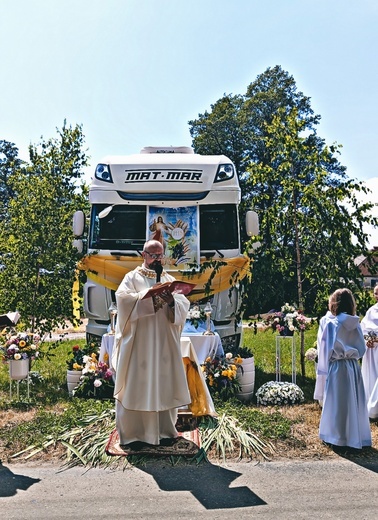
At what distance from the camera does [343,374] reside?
6.61 metres

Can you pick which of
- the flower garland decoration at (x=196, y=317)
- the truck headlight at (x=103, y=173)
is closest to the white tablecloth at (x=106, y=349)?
the flower garland decoration at (x=196, y=317)

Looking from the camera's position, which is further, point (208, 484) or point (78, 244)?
point (78, 244)

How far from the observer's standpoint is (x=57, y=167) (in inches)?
468

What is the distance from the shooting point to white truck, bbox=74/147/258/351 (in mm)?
10086

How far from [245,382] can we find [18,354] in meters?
3.50

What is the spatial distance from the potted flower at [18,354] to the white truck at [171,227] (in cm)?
142

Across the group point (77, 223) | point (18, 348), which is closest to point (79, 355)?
point (18, 348)

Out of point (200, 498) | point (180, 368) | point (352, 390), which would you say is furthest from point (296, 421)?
point (200, 498)

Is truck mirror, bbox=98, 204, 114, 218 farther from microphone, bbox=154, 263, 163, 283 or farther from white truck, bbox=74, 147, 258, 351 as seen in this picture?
microphone, bbox=154, 263, 163, 283

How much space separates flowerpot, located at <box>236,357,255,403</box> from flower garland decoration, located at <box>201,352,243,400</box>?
0.12 metres

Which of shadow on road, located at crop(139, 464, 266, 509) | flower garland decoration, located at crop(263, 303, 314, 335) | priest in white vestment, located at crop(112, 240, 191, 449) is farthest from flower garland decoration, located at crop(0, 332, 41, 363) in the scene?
shadow on road, located at crop(139, 464, 266, 509)

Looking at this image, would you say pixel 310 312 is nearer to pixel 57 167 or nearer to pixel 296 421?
pixel 296 421

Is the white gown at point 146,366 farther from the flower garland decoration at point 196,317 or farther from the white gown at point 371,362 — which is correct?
the white gown at point 371,362

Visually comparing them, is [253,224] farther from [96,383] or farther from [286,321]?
[96,383]
